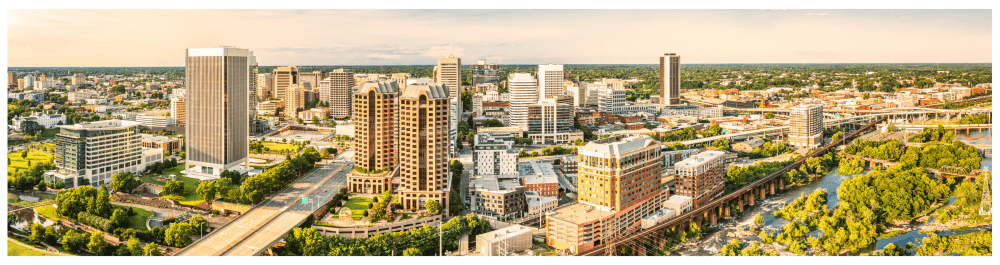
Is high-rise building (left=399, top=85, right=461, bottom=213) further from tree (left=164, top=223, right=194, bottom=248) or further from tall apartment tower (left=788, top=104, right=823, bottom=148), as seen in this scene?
tall apartment tower (left=788, top=104, right=823, bottom=148)

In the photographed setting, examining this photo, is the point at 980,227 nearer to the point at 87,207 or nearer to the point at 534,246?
the point at 534,246

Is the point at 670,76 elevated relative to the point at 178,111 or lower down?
elevated

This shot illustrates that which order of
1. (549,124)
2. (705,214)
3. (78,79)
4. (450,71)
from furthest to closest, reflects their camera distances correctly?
1. (450,71)
2. (78,79)
3. (549,124)
4. (705,214)

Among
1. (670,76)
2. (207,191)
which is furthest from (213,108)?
(670,76)

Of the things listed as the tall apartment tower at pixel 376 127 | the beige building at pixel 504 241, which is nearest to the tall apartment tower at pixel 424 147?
the beige building at pixel 504 241

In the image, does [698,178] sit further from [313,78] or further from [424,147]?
[313,78]

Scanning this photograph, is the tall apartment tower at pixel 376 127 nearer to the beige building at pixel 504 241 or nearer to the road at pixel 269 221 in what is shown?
the road at pixel 269 221
